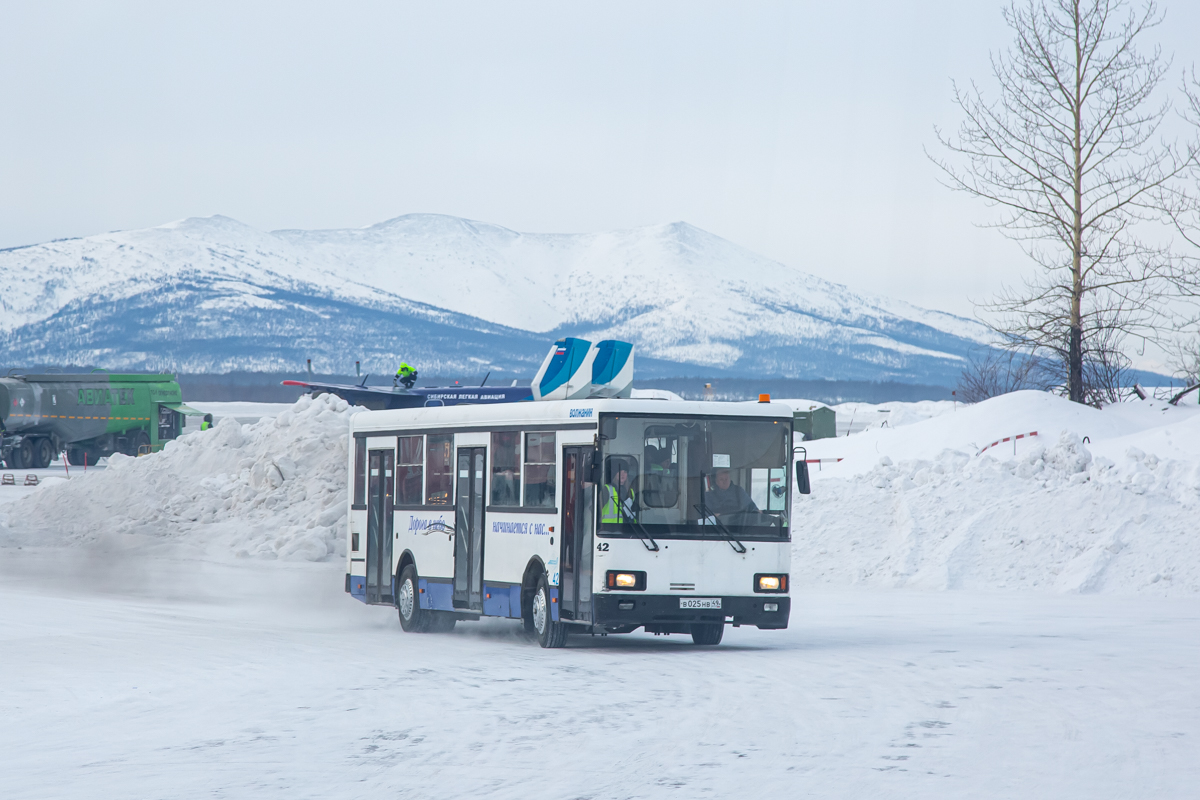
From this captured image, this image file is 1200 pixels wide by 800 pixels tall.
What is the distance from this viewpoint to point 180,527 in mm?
31766

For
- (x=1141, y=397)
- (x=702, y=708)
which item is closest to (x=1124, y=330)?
(x=1141, y=397)

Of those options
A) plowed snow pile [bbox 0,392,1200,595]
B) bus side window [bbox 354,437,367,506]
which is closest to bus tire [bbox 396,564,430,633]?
bus side window [bbox 354,437,367,506]

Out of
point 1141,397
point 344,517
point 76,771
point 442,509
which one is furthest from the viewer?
point 1141,397

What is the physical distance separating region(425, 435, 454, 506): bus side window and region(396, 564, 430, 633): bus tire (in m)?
0.99

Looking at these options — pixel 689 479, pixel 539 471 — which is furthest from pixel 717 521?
pixel 539 471

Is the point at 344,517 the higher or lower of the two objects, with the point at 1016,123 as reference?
lower

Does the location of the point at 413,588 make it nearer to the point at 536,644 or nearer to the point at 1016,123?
the point at 536,644

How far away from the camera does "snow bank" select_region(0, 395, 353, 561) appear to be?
98.9ft

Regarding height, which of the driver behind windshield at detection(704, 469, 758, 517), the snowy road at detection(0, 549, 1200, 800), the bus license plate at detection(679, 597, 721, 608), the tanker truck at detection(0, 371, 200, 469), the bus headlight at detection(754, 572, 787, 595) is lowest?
the snowy road at detection(0, 549, 1200, 800)

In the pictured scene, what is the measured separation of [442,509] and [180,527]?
52.0 ft

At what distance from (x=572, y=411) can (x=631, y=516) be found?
1.27 meters

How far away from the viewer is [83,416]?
203ft

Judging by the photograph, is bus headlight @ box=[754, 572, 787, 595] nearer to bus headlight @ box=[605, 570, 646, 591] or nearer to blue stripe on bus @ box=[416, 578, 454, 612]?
bus headlight @ box=[605, 570, 646, 591]

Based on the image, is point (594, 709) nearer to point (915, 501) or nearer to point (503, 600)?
point (503, 600)
